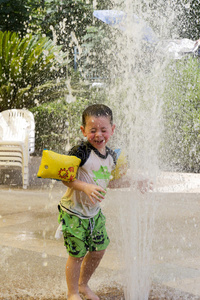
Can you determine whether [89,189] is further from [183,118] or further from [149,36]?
[149,36]

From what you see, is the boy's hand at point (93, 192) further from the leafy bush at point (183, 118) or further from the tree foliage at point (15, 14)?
the tree foliage at point (15, 14)

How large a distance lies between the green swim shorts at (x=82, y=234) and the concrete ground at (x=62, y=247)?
0.36 meters

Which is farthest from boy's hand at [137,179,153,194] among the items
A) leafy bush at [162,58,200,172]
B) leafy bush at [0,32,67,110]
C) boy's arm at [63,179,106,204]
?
leafy bush at [0,32,67,110]

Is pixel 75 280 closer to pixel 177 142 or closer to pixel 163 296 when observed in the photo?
pixel 163 296

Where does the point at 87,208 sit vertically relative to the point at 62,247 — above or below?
above

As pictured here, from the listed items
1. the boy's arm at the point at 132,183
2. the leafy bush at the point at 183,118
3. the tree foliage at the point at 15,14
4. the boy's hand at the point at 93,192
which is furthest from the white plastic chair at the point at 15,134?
the tree foliage at the point at 15,14

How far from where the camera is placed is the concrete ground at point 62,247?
2.83 meters

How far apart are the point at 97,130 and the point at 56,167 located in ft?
1.07


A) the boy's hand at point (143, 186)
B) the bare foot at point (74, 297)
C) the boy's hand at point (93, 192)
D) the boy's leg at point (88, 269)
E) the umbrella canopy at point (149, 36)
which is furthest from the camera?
the umbrella canopy at point (149, 36)

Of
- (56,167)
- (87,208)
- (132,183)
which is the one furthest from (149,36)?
(56,167)

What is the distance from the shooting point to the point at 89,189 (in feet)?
7.50

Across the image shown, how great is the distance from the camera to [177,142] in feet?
29.5

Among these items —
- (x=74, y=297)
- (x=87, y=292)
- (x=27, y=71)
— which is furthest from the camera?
(x=27, y=71)

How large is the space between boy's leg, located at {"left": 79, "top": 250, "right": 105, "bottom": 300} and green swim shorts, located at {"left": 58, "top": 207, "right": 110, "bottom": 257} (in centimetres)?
5
